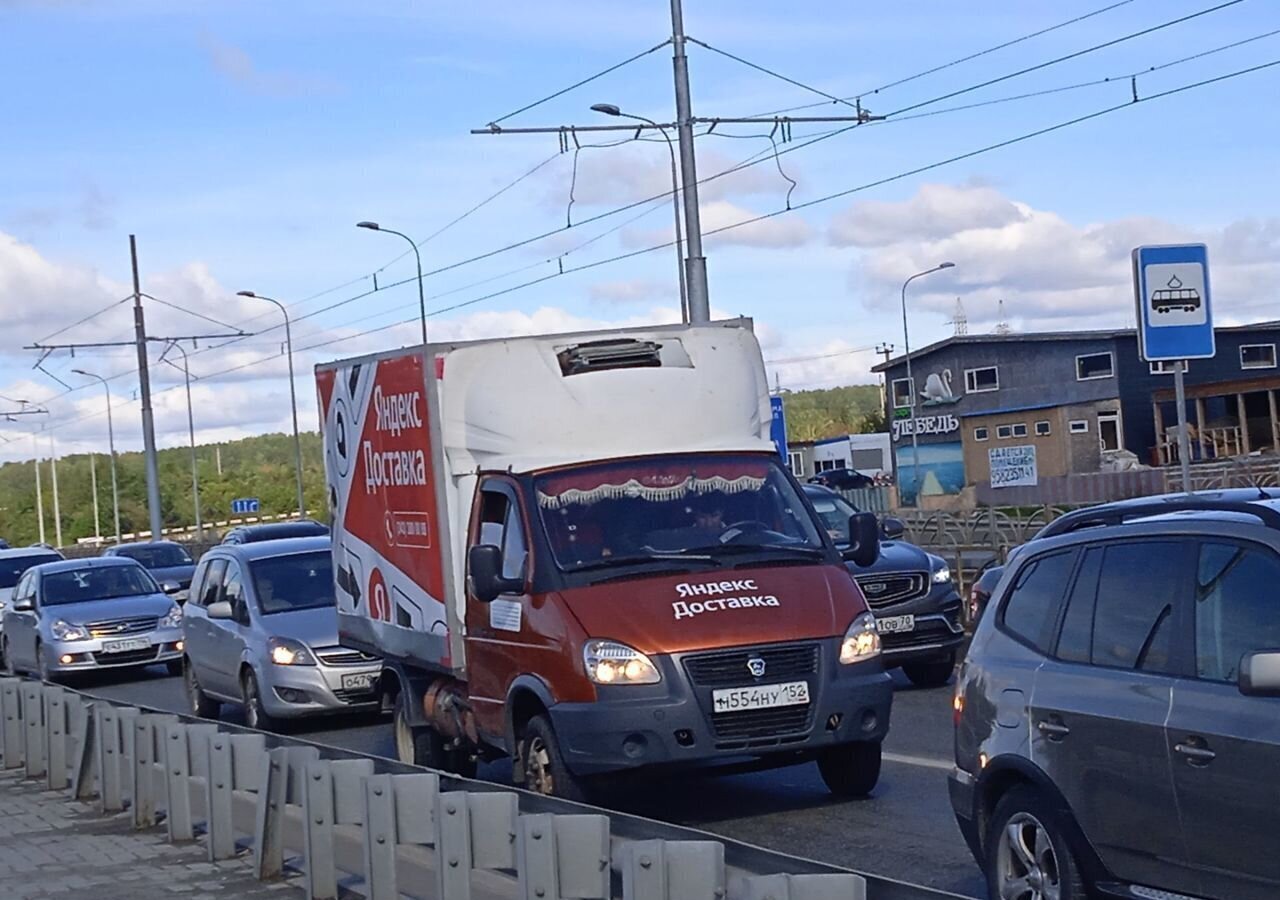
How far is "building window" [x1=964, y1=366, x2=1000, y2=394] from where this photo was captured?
72875 mm

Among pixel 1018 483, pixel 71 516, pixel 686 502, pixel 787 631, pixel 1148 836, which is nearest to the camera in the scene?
pixel 1148 836

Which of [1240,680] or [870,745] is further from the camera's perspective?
[870,745]

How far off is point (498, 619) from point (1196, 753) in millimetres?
5579

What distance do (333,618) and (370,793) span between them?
29.7ft

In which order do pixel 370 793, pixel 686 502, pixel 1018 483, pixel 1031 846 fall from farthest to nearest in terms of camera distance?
pixel 1018 483 < pixel 686 502 < pixel 370 793 < pixel 1031 846

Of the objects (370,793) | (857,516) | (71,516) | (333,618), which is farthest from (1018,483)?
(71,516)

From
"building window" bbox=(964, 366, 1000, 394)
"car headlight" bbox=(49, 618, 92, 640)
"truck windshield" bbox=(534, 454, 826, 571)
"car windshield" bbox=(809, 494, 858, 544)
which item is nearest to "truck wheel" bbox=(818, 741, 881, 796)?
"truck windshield" bbox=(534, 454, 826, 571)

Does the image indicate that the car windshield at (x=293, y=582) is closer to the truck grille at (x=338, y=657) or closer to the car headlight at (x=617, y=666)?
the truck grille at (x=338, y=657)

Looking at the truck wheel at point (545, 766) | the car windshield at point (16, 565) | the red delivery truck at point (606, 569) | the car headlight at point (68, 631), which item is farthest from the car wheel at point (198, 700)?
the car windshield at point (16, 565)

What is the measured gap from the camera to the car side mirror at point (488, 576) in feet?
34.1

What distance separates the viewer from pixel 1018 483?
41.2 metres

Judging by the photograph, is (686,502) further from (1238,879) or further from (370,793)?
(1238,879)

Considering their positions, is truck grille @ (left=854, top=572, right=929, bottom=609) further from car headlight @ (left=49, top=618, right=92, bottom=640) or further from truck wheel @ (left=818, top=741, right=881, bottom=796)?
car headlight @ (left=49, top=618, right=92, bottom=640)

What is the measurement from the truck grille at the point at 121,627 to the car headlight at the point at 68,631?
80 millimetres
